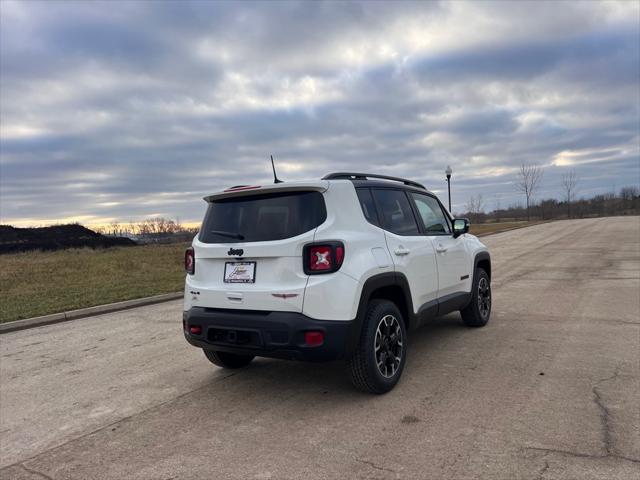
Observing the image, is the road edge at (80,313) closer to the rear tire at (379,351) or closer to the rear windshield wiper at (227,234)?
the rear windshield wiper at (227,234)

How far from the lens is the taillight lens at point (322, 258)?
12.4ft

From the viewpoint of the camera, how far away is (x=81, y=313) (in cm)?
917

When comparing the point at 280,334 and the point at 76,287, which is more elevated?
the point at 280,334

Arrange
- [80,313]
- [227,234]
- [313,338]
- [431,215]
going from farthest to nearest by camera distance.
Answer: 1. [80,313]
2. [431,215]
3. [227,234]
4. [313,338]

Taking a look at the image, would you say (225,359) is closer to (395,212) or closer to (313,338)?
(313,338)

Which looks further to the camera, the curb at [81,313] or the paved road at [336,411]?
the curb at [81,313]

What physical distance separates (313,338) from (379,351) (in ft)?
2.53

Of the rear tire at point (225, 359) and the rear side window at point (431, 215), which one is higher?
the rear side window at point (431, 215)

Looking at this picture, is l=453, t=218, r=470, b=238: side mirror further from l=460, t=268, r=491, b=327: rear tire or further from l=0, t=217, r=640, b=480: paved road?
l=0, t=217, r=640, b=480: paved road

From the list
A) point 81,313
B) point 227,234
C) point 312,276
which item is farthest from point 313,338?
point 81,313

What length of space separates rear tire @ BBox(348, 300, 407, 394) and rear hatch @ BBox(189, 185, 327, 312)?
26.9 inches

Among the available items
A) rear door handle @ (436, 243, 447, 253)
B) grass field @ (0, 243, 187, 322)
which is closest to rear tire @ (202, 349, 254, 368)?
rear door handle @ (436, 243, 447, 253)

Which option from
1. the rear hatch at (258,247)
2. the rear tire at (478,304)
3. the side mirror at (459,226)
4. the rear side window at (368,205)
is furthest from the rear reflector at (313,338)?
the rear tire at (478,304)

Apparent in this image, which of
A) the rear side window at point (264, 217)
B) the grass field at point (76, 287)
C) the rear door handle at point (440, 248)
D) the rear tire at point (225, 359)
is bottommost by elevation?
the grass field at point (76, 287)
